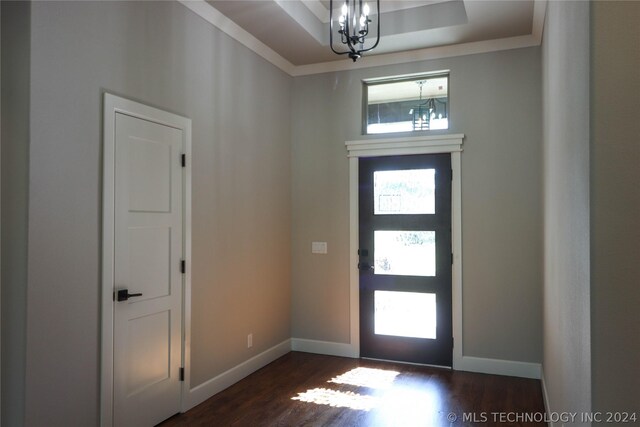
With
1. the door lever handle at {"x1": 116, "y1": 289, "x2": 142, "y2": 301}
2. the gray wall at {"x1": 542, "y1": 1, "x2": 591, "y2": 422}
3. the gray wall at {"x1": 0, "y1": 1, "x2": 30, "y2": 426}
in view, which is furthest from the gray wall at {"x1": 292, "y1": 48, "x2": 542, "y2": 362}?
the gray wall at {"x1": 0, "y1": 1, "x2": 30, "y2": 426}

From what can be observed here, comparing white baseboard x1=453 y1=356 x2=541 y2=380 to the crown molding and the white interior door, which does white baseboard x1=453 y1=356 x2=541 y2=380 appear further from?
the crown molding

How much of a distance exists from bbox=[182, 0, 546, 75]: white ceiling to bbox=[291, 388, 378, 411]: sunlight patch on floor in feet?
10.5

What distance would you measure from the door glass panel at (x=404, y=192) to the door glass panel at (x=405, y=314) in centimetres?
87

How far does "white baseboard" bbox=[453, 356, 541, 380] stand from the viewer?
4.13 meters

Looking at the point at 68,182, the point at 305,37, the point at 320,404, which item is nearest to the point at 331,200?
the point at 305,37

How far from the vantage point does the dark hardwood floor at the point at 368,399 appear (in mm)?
3281

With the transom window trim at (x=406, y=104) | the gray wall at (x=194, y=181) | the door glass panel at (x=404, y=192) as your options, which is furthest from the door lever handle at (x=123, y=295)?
the transom window trim at (x=406, y=104)

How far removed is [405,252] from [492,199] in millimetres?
997

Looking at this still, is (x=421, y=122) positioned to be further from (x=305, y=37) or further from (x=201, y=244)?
(x=201, y=244)

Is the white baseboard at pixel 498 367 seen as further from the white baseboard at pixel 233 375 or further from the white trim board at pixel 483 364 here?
the white baseboard at pixel 233 375

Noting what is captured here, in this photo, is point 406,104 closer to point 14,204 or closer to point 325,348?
point 325,348

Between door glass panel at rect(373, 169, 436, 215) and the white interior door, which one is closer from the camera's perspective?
the white interior door

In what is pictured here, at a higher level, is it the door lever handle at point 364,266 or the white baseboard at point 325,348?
the door lever handle at point 364,266

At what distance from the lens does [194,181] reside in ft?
11.7
